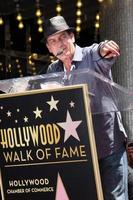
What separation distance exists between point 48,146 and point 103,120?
0.99 ft

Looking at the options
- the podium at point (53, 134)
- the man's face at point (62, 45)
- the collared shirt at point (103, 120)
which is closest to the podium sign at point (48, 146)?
the podium at point (53, 134)

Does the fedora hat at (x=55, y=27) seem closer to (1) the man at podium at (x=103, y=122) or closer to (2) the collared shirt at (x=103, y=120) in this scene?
(1) the man at podium at (x=103, y=122)

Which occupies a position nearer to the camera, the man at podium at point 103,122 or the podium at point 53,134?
the podium at point 53,134

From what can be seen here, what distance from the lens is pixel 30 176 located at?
2.30 m

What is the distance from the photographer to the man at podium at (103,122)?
2419mm

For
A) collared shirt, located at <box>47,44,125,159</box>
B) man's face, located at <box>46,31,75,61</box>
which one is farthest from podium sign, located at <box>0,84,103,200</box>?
man's face, located at <box>46,31,75,61</box>

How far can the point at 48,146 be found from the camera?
7.34ft

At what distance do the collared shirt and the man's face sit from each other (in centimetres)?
4

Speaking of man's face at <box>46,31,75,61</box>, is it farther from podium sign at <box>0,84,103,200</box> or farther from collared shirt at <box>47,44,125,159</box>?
podium sign at <box>0,84,103,200</box>

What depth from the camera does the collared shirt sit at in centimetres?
239

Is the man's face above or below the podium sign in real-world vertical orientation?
above

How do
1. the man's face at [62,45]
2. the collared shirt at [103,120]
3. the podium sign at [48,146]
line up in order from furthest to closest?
the man's face at [62,45]
the collared shirt at [103,120]
the podium sign at [48,146]

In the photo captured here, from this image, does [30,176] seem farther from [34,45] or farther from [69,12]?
[34,45]

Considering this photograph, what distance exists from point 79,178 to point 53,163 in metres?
0.12
